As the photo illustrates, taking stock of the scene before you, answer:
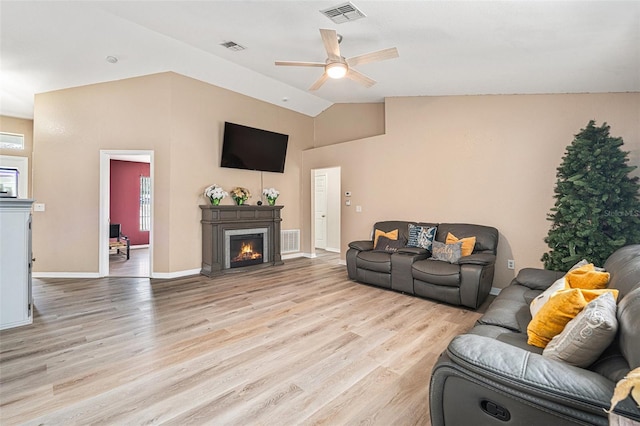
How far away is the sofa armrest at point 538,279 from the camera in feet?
9.50

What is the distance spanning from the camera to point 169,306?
12.0 ft

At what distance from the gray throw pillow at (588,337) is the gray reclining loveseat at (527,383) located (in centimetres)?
5

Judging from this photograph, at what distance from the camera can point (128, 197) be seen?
830 cm

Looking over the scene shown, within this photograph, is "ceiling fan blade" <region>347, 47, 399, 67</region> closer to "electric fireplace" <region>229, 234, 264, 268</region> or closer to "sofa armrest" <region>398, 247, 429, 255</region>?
"sofa armrest" <region>398, 247, 429, 255</region>

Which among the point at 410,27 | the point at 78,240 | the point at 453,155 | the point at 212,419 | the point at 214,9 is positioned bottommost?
the point at 212,419

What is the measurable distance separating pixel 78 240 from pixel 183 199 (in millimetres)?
1839

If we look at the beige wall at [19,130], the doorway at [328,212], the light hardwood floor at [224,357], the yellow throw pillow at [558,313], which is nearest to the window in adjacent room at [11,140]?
the beige wall at [19,130]

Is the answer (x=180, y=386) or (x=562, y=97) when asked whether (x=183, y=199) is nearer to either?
(x=180, y=386)

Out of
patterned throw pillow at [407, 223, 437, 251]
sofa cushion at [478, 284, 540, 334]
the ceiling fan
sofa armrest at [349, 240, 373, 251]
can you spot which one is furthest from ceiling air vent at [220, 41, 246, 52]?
sofa cushion at [478, 284, 540, 334]

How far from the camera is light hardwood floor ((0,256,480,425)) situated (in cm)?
185

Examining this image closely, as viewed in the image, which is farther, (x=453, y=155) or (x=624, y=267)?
(x=453, y=155)

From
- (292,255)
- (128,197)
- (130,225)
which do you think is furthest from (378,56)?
(130,225)

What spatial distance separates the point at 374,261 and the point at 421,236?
32.7 inches

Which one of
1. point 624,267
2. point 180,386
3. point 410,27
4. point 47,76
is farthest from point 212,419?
point 47,76
